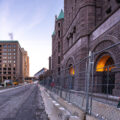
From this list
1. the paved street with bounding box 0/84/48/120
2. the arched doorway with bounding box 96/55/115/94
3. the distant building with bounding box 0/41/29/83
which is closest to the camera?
the arched doorway with bounding box 96/55/115/94

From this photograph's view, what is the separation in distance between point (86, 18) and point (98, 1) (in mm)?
2675

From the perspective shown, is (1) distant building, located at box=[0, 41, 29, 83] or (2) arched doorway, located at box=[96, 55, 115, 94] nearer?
(2) arched doorway, located at box=[96, 55, 115, 94]

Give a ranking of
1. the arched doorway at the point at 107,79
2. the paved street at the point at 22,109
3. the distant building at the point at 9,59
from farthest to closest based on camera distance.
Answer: the distant building at the point at 9,59 → the paved street at the point at 22,109 → the arched doorway at the point at 107,79

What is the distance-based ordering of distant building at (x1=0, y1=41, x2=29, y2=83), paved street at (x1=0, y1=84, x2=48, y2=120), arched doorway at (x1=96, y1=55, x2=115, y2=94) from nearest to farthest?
arched doorway at (x1=96, y1=55, x2=115, y2=94) < paved street at (x1=0, y1=84, x2=48, y2=120) < distant building at (x1=0, y1=41, x2=29, y2=83)

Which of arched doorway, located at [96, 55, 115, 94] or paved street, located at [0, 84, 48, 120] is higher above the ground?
arched doorway, located at [96, 55, 115, 94]

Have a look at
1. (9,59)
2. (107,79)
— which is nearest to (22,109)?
(107,79)

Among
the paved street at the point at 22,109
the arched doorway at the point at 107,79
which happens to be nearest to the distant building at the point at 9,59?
the paved street at the point at 22,109

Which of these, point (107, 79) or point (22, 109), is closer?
point (107, 79)

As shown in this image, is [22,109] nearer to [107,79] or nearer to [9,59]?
[107,79]

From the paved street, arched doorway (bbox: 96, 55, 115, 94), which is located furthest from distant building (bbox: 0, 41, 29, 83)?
arched doorway (bbox: 96, 55, 115, 94)

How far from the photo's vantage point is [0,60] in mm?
123188

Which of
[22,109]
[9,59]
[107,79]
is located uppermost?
[9,59]

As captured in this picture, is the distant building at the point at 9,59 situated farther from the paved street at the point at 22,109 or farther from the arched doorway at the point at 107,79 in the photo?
the arched doorway at the point at 107,79

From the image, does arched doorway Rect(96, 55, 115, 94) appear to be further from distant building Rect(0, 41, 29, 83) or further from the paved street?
distant building Rect(0, 41, 29, 83)
